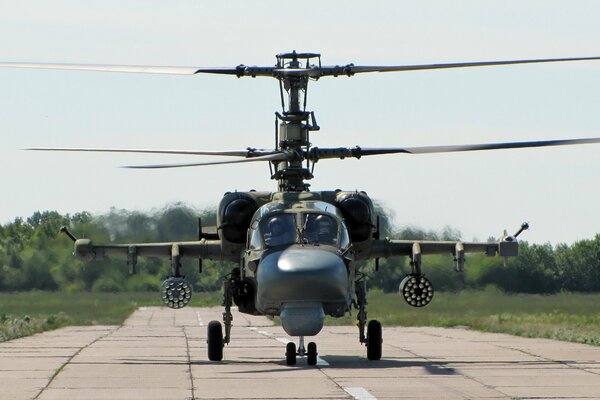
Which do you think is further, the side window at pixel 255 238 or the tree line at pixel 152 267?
the tree line at pixel 152 267

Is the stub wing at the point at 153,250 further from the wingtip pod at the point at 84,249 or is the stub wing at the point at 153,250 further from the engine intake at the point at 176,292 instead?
the engine intake at the point at 176,292

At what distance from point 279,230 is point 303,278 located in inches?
69.3

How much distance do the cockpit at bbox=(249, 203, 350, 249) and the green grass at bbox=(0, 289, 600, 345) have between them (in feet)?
37.8

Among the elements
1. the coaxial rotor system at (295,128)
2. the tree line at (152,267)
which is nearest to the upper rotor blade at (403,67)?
the coaxial rotor system at (295,128)

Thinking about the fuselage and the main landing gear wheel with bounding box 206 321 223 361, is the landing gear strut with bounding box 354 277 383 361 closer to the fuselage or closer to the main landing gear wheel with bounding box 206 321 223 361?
the fuselage

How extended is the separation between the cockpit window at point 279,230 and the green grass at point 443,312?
12025 mm

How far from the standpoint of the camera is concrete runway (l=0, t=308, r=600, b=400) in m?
18.1

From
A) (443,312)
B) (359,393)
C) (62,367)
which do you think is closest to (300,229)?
(62,367)

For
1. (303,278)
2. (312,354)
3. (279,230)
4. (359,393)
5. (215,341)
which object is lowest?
(359,393)

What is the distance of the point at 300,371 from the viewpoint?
21.8 metres

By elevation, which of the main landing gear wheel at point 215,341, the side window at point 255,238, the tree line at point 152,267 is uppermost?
the tree line at point 152,267

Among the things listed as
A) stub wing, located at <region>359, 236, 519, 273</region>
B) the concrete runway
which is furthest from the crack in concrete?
stub wing, located at <region>359, 236, 519, 273</region>

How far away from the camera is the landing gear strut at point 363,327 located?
24.0m

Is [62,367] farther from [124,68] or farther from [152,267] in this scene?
[152,267]
